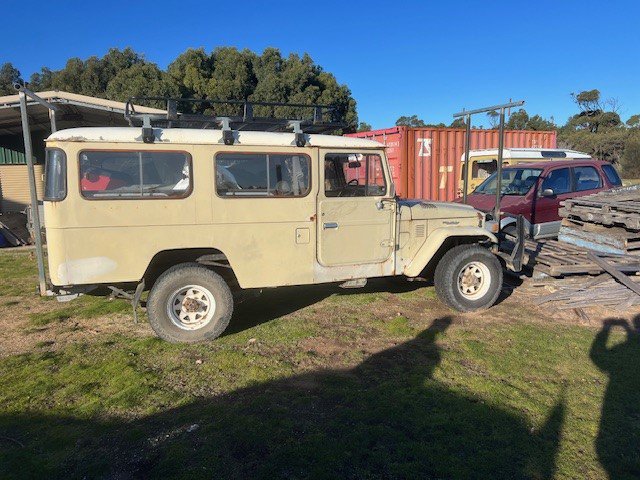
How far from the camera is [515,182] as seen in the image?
977cm

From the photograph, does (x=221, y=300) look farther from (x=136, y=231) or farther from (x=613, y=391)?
(x=613, y=391)

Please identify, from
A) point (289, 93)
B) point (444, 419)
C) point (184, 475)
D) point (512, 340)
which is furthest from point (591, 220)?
point (289, 93)

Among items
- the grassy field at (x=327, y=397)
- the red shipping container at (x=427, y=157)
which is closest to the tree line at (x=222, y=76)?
the red shipping container at (x=427, y=157)

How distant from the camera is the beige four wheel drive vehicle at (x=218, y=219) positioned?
4641mm

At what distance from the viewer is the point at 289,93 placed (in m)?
32.6

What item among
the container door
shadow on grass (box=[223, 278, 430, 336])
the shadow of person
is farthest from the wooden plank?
the container door

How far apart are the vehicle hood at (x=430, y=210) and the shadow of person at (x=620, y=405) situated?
2.12 m

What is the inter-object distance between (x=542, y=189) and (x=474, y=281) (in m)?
4.11

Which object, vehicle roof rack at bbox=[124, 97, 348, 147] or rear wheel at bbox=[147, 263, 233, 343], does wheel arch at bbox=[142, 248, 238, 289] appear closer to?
rear wheel at bbox=[147, 263, 233, 343]

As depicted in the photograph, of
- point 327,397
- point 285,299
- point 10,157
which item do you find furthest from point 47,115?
point 327,397

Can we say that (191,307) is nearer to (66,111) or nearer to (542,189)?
(542,189)

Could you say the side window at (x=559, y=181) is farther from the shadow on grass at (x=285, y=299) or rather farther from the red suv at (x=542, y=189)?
the shadow on grass at (x=285, y=299)

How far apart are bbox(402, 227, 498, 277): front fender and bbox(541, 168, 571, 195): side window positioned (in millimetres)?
4226

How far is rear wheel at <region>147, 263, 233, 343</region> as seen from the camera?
16.2 feet
